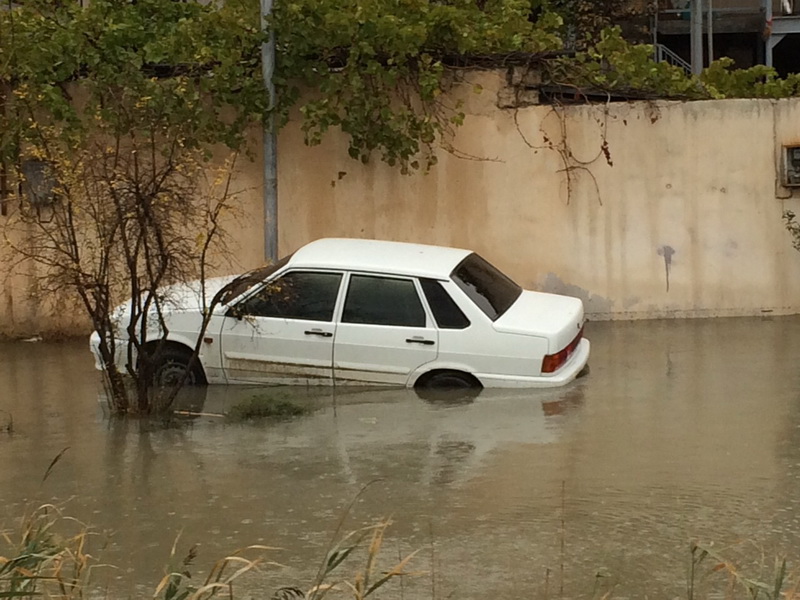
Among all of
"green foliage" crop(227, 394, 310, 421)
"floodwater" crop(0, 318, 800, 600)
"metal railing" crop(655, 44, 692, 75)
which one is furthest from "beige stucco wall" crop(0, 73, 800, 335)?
"metal railing" crop(655, 44, 692, 75)

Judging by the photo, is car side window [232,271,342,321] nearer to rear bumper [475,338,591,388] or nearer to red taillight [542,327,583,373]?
rear bumper [475,338,591,388]

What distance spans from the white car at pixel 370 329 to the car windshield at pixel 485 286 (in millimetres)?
18

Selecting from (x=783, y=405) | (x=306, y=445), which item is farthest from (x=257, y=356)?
(x=783, y=405)

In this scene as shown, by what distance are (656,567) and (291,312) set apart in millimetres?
4885

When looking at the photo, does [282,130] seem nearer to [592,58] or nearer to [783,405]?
[592,58]

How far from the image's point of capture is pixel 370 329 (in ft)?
33.7

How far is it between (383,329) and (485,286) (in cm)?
101

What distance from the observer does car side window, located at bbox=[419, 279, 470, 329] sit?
1015 centimetres

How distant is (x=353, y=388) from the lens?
1052cm

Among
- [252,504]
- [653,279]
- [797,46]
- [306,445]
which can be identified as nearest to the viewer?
[252,504]

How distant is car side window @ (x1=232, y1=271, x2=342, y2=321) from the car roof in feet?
0.35

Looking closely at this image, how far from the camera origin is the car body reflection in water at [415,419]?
28.4 feet

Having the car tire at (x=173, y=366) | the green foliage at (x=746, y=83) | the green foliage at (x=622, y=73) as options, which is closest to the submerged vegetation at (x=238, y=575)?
the car tire at (x=173, y=366)

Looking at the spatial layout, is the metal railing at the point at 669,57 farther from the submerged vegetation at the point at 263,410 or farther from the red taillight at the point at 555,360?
the submerged vegetation at the point at 263,410
